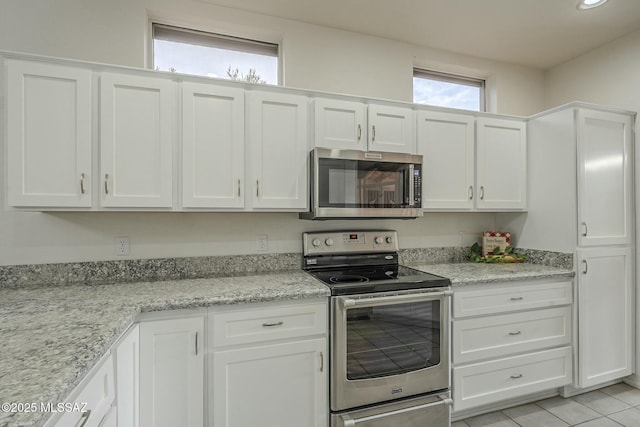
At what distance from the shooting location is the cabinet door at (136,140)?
5.81 feet

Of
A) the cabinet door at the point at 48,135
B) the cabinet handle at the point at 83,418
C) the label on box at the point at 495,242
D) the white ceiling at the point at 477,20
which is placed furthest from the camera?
the label on box at the point at 495,242

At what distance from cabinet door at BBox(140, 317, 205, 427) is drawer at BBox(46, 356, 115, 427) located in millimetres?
333

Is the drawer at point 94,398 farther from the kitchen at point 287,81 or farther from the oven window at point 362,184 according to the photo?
the oven window at point 362,184

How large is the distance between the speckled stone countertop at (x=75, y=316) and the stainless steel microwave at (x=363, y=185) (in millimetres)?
508

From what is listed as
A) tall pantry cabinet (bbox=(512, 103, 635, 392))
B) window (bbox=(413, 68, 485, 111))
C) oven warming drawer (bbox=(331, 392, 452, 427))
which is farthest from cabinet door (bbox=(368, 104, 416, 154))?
oven warming drawer (bbox=(331, 392, 452, 427))

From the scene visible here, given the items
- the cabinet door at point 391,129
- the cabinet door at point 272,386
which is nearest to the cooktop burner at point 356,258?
the cabinet door at point 272,386

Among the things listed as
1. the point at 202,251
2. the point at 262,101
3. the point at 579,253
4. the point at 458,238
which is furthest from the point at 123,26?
the point at 579,253

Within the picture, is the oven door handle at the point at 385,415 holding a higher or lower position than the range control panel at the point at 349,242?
lower

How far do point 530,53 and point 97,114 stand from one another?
3380 mm

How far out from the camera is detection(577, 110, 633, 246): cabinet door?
7.79 ft

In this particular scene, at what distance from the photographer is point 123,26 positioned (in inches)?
82.0

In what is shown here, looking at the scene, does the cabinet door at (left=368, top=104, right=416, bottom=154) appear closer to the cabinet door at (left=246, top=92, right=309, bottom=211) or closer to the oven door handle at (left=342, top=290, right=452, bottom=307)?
the cabinet door at (left=246, top=92, right=309, bottom=211)

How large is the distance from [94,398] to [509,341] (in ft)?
7.69

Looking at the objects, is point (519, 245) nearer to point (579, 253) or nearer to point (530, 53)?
point (579, 253)
